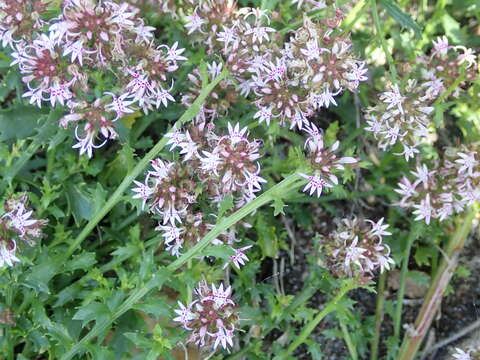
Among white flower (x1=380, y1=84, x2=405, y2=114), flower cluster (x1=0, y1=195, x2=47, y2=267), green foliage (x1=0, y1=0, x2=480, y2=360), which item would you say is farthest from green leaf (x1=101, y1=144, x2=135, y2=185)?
white flower (x1=380, y1=84, x2=405, y2=114)

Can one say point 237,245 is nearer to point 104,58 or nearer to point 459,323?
point 104,58

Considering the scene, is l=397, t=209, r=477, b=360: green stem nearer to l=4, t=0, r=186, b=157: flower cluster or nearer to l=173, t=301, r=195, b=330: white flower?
l=173, t=301, r=195, b=330: white flower

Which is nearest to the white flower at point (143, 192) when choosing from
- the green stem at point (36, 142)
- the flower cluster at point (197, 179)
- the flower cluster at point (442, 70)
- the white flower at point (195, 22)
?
the flower cluster at point (197, 179)

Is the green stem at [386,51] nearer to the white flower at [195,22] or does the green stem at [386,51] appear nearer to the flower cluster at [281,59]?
the flower cluster at [281,59]

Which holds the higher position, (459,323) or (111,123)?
(111,123)

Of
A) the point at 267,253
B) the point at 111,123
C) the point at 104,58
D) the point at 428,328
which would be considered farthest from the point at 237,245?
the point at 428,328

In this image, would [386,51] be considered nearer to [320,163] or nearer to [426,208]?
[426,208]

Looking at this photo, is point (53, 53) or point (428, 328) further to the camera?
point (428, 328)
